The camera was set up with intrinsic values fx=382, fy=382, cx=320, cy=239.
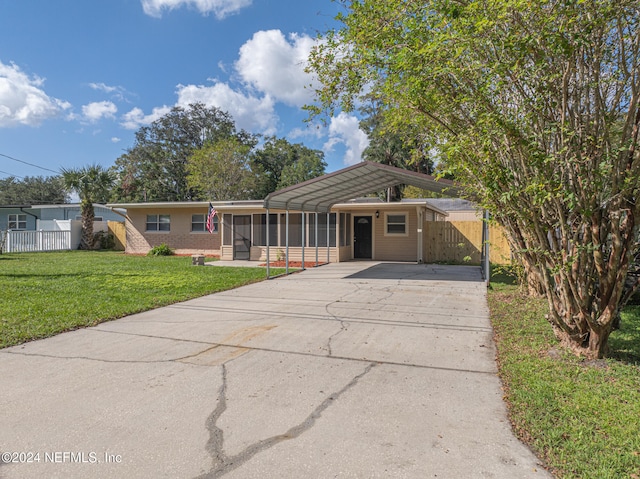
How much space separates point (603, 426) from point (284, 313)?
15.5 ft

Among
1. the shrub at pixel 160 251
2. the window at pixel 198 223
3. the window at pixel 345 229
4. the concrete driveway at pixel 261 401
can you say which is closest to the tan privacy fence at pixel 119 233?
the shrub at pixel 160 251

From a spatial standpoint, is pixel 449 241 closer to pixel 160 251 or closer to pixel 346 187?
pixel 346 187

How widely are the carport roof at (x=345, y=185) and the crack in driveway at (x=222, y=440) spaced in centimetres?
622

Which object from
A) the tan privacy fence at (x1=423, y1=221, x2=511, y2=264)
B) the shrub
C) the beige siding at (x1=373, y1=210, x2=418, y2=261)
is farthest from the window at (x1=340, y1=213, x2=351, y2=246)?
the shrub

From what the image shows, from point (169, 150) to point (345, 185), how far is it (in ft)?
111

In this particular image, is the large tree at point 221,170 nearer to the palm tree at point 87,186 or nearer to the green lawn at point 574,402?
the palm tree at point 87,186

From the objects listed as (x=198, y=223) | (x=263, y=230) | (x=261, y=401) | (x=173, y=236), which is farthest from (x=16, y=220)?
(x=261, y=401)

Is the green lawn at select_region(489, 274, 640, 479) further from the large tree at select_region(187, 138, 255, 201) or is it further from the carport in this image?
the large tree at select_region(187, 138, 255, 201)

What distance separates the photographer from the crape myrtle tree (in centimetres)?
334

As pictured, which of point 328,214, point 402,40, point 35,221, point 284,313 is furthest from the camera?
point 35,221

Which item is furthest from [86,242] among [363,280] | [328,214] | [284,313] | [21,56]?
[284,313]

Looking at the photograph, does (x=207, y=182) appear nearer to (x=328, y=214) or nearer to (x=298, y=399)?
(x=328, y=214)

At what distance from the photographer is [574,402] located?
119 inches

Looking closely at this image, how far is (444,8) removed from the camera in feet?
11.7
